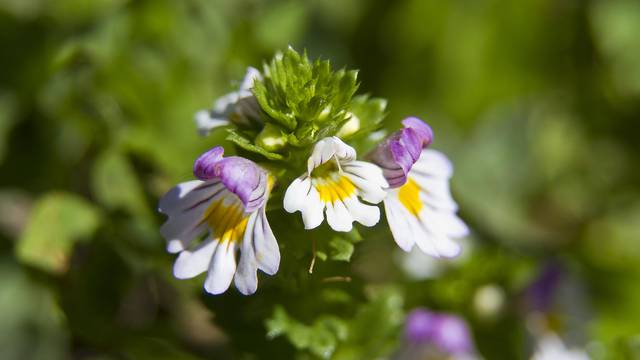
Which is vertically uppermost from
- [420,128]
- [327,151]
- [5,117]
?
[5,117]

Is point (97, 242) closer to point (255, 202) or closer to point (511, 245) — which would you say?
point (255, 202)

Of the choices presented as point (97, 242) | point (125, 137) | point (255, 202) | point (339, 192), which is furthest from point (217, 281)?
point (125, 137)

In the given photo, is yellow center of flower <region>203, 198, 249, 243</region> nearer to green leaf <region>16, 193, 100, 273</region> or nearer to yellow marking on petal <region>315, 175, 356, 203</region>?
yellow marking on petal <region>315, 175, 356, 203</region>

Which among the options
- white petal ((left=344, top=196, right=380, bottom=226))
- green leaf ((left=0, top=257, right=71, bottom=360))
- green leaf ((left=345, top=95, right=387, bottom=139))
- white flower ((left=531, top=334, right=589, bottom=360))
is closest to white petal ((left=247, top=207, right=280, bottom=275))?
white petal ((left=344, top=196, right=380, bottom=226))

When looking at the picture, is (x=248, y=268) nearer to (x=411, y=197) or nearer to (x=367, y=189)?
(x=367, y=189)

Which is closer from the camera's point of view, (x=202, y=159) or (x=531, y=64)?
(x=202, y=159)

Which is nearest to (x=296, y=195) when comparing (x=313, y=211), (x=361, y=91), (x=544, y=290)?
(x=313, y=211)

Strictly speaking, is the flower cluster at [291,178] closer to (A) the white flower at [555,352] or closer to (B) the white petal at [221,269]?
(B) the white petal at [221,269]
